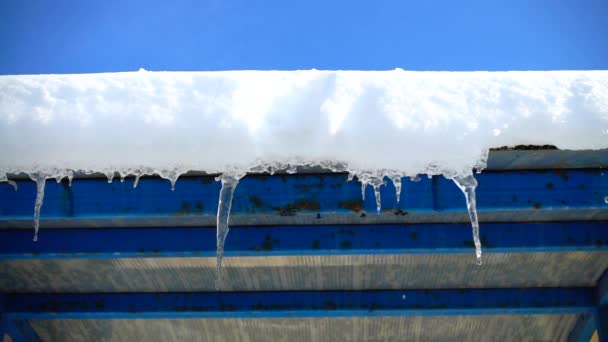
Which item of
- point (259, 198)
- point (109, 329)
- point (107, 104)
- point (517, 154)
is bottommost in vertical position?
point (109, 329)

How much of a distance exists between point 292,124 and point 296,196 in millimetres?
424

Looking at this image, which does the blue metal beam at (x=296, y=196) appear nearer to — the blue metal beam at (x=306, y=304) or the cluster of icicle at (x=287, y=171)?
the cluster of icicle at (x=287, y=171)

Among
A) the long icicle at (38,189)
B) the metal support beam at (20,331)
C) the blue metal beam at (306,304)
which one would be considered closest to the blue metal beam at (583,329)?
the blue metal beam at (306,304)

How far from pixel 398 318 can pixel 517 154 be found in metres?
1.80

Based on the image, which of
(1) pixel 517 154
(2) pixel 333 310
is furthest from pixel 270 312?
(1) pixel 517 154

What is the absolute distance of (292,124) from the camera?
5.46 feet

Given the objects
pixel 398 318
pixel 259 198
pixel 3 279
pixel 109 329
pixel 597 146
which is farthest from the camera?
pixel 109 329

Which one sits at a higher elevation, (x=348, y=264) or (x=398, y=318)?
(x=348, y=264)

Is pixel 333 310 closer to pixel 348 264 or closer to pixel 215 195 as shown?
pixel 348 264

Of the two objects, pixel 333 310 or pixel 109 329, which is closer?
pixel 333 310

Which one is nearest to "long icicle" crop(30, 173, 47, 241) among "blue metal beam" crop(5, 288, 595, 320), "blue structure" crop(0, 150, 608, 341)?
"blue structure" crop(0, 150, 608, 341)

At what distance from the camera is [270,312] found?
2785mm

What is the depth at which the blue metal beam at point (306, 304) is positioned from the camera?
2773mm

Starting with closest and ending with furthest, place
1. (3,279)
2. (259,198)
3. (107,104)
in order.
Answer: (107,104)
(259,198)
(3,279)
